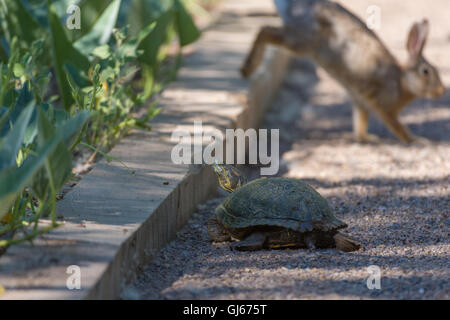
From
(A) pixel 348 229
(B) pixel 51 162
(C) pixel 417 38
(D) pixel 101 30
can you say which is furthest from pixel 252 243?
(C) pixel 417 38

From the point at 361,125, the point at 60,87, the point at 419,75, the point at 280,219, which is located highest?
the point at 419,75

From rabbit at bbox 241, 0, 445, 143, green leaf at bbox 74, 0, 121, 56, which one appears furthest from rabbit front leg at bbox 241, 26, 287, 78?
green leaf at bbox 74, 0, 121, 56

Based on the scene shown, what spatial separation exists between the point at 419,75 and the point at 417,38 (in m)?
0.29

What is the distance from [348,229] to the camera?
2891mm

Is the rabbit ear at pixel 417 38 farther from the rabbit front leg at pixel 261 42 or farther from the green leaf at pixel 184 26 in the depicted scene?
the green leaf at pixel 184 26

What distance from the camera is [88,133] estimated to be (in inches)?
130

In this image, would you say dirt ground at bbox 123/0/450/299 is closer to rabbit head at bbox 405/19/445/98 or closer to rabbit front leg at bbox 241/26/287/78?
rabbit head at bbox 405/19/445/98

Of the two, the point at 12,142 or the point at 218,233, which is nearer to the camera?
the point at 12,142

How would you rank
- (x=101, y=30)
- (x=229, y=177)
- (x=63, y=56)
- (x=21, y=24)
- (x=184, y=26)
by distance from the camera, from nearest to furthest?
1. (x=229, y=177)
2. (x=63, y=56)
3. (x=101, y=30)
4. (x=21, y=24)
5. (x=184, y=26)

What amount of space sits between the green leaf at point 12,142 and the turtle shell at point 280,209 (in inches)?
39.6

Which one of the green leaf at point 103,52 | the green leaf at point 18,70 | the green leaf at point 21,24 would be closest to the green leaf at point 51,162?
the green leaf at point 18,70

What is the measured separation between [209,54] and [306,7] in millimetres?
1082

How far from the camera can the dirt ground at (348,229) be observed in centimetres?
221

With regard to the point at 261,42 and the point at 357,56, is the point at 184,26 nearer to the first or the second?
the point at 261,42
